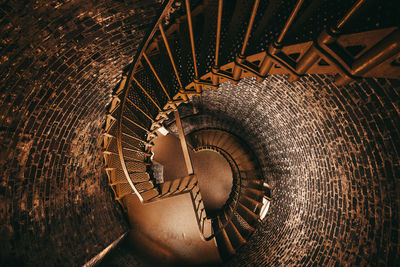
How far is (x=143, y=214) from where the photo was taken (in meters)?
5.27

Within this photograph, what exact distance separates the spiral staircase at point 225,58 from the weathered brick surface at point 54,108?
2.11ft

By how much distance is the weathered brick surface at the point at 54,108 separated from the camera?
2.56m

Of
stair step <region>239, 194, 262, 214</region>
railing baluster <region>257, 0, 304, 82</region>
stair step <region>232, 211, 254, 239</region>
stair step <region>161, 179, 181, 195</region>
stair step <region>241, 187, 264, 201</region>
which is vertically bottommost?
stair step <region>232, 211, 254, 239</region>

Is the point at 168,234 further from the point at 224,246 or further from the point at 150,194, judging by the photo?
the point at 224,246

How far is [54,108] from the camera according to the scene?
3.31 m

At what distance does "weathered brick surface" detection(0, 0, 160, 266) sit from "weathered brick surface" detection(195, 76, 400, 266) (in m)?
3.71

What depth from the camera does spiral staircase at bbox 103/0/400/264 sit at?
1387 mm

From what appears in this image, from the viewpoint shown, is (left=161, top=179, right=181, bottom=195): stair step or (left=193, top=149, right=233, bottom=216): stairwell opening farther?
(left=193, top=149, right=233, bottom=216): stairwell opening

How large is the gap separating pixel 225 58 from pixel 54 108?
11.1 ft

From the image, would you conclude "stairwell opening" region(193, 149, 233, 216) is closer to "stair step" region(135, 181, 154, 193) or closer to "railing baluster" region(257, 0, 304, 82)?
"stair step" region(135, 181, 154, 193)

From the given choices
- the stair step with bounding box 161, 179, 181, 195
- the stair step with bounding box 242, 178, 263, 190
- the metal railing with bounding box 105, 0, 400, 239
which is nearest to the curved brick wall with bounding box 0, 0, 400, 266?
the metal railing with bounding box 105, 0, 400, 239

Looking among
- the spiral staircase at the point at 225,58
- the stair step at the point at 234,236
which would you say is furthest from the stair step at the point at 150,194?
the stair step at the point at 234,236

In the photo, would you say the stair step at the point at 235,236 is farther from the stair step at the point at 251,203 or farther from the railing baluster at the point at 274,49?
the railing baluster at the point at 274,49

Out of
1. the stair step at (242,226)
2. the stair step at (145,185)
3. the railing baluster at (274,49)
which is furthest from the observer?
the stair step at (242,226)
